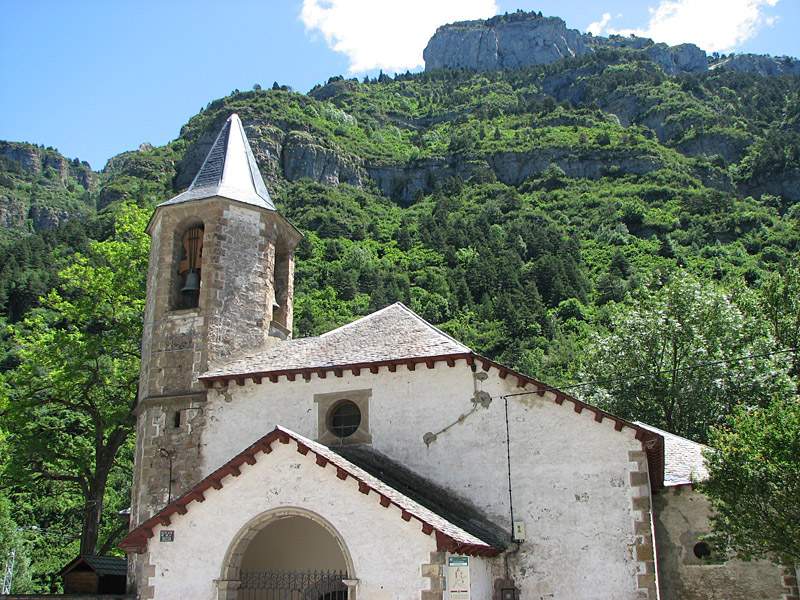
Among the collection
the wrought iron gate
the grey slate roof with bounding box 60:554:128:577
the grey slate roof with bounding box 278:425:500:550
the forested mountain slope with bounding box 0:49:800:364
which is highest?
the forested mountain slope with bounding box 0:49:800:364

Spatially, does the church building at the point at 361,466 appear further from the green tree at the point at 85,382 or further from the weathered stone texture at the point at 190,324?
the green tree at the point at 85,382

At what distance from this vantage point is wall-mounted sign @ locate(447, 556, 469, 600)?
11953mm

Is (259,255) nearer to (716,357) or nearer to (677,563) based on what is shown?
(677,563)

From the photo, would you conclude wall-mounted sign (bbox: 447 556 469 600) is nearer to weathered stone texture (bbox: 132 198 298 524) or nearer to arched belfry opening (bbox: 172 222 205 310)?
weathered stone texture (bbox: 132 198 298 524)

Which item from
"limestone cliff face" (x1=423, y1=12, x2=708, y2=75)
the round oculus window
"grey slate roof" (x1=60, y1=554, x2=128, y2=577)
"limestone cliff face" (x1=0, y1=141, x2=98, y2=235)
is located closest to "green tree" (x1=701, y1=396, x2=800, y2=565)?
the round oculus window

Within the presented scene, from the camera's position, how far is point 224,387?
17.5 metres

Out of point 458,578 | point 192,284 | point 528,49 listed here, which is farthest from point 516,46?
point 458,578

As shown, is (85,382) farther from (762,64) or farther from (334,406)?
(762,64)

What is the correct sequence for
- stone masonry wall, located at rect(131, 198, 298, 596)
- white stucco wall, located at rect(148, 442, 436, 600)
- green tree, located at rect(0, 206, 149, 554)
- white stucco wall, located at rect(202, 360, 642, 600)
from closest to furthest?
white stucco wall, located at rect(148, 442, 436, 600) → white stucco wall, located at rect(202, 360, 642, 600) → stone masonry wall, located at rect(131, 198, 298, 596) → green tree, located at rect(0, 206, 149, 554)

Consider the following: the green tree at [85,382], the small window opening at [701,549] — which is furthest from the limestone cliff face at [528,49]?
the small window opening at [701,549]

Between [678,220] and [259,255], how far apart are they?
88164mm

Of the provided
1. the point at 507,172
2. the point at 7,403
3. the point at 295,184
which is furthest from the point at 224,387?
the point at 507,172

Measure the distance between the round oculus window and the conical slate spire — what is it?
558 cm

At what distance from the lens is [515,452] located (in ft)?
50.0
